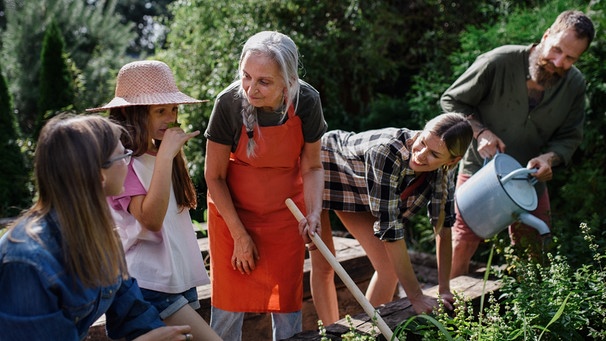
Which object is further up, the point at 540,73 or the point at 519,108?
the point at 540,73

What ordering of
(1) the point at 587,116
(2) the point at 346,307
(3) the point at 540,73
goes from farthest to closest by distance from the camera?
(1) the point at 587,116 < (2) the point at 346,307 < (3) the point at 540,73

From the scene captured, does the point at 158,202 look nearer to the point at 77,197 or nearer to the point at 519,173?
the point at 77,197

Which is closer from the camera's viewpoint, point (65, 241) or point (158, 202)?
point (65, 241)

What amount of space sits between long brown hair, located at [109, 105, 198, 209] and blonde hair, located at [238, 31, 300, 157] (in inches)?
11.2

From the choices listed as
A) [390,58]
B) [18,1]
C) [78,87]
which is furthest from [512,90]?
[18,1]

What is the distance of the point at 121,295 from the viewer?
183 cm

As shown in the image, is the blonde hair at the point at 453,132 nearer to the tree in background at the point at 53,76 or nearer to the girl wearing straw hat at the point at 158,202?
the girl wearing straw hat at the point at 158,202

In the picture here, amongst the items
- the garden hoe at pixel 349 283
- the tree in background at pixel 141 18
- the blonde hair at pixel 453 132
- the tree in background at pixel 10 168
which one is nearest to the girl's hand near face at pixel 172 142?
the garden hoe at pixel 349 283

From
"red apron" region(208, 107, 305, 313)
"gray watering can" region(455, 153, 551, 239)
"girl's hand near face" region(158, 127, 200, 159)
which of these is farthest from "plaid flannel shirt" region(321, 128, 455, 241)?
"girl's hand near face" region(158, 127, 200, 159)

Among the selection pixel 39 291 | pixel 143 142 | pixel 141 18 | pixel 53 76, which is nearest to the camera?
pixel 39 291

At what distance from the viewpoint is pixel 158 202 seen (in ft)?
6.77

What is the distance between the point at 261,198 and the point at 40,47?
9.85m

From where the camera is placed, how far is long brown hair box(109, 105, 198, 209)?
7.22 feet

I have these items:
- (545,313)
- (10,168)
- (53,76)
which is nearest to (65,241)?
(545,313)
